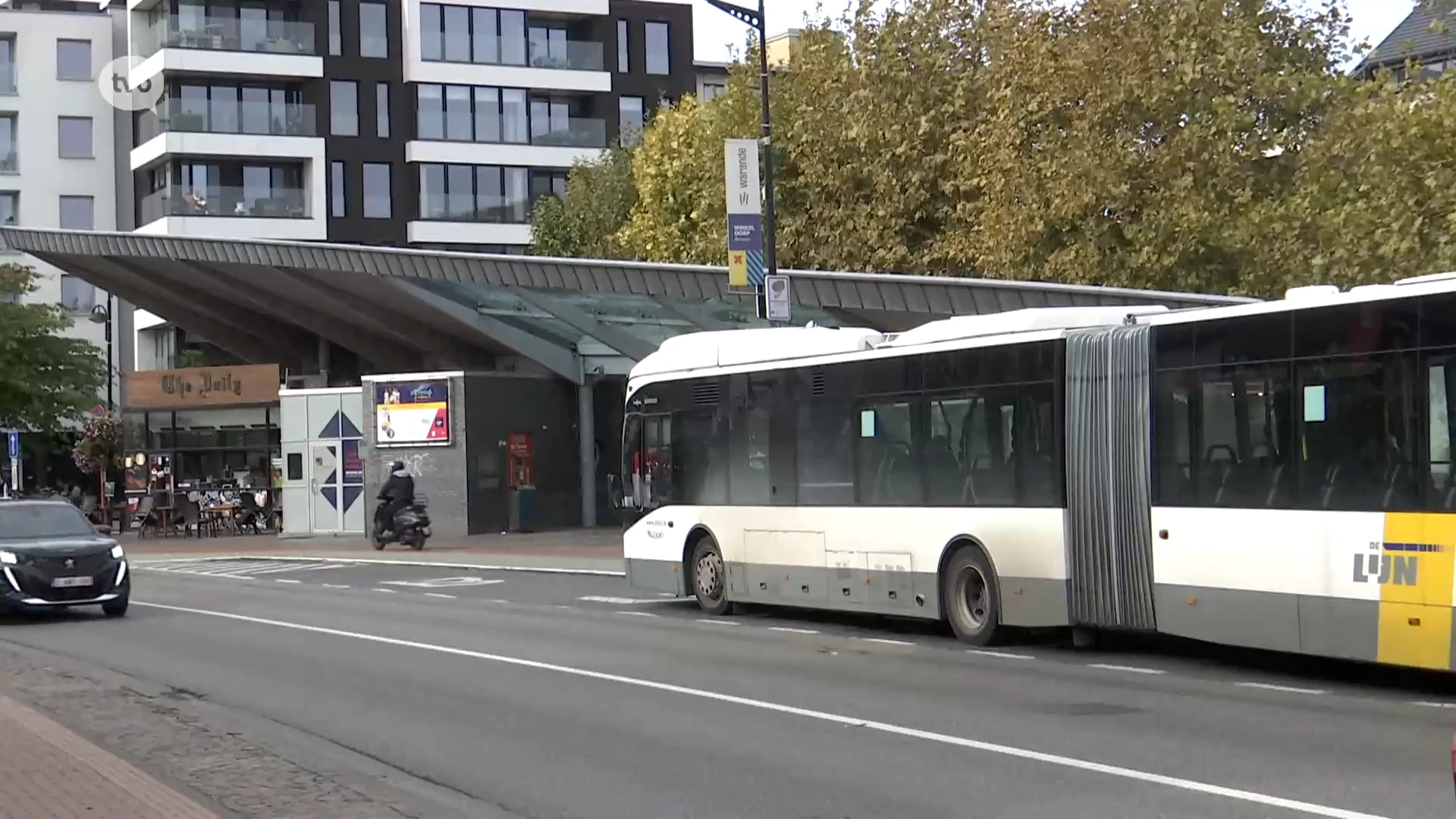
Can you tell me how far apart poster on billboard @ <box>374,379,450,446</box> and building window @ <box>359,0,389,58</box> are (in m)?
→ 32.7

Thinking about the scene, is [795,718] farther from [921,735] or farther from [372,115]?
[372,115]

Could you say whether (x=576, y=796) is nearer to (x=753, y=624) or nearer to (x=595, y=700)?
(x=595, y=700)

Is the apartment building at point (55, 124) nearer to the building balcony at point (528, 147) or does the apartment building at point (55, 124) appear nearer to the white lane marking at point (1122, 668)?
the building balcony at point (528, 147)

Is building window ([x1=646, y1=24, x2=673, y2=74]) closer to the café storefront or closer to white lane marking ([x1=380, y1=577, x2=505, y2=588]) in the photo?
the café storefront

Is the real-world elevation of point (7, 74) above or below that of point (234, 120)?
above

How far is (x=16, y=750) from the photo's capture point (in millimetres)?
10719

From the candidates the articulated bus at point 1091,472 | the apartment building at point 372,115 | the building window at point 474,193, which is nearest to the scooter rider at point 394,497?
the articulated bus at point 1091,472

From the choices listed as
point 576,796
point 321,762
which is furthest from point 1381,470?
point 321,762

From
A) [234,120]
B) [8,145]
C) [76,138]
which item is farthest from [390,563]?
[8,145]

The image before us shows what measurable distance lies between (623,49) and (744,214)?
50216 mm

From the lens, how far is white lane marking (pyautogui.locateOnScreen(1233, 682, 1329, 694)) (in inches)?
512

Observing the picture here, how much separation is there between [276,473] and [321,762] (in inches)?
1611

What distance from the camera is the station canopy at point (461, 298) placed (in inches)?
1177

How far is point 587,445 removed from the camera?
42406 millimetres
